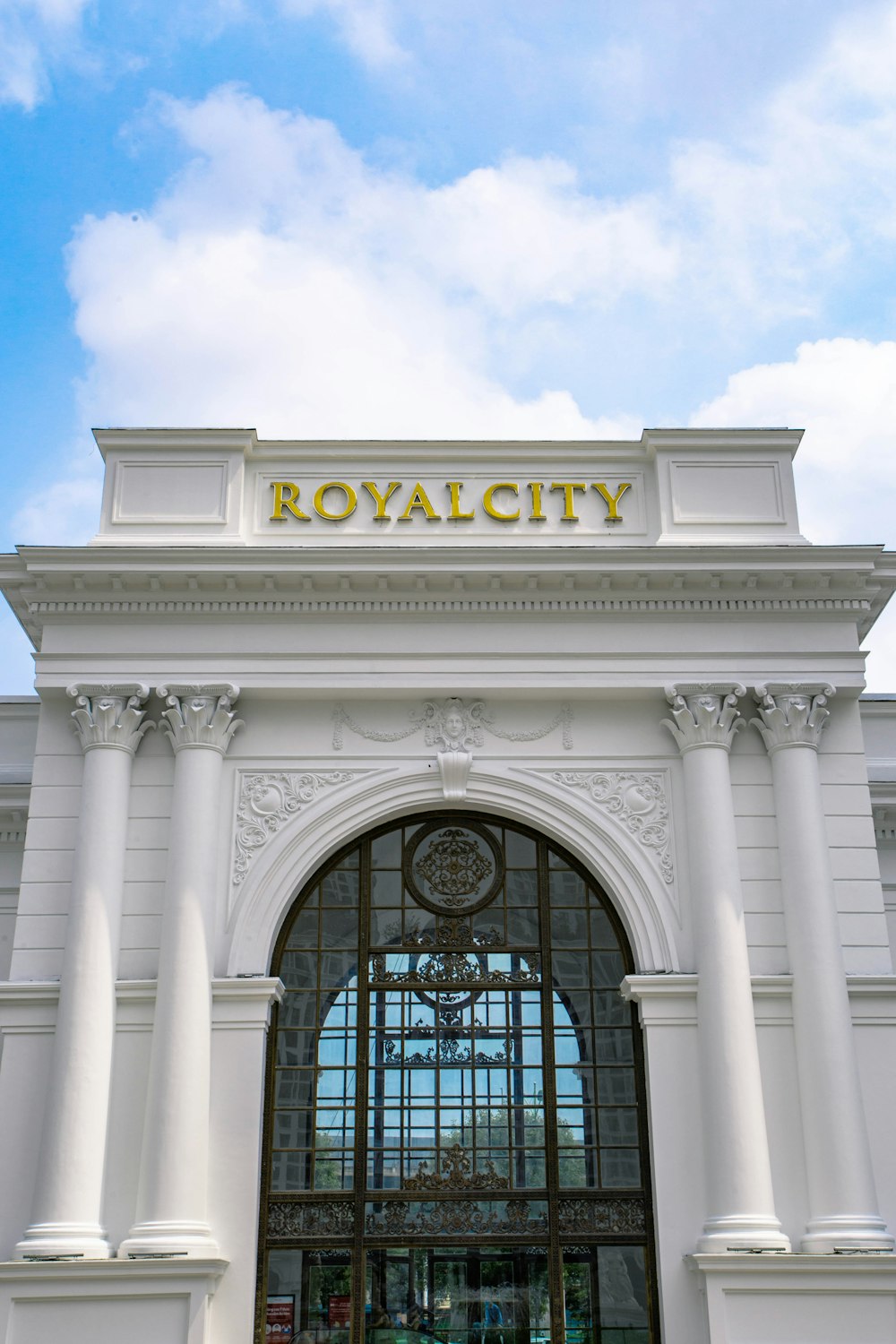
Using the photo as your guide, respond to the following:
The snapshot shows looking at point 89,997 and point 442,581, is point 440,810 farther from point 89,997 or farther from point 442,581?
point 89,997

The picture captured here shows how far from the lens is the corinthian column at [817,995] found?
14.9 metres

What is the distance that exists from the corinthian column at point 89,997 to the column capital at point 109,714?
0.04 ft

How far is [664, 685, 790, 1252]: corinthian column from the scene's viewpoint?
48.8 feet

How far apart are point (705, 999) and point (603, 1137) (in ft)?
6.62

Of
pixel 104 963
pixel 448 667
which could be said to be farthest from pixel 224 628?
pixel 104 963

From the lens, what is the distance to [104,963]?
51.5 feet

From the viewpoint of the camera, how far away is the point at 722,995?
51.3 feet

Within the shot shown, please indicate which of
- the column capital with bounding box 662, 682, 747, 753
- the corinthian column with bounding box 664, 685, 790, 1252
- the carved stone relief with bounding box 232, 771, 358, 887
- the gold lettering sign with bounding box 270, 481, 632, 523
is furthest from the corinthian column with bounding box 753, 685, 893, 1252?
the carved stone relief with bounding box 232, 771, 358, 887

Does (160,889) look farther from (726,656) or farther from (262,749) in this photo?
(726,656)

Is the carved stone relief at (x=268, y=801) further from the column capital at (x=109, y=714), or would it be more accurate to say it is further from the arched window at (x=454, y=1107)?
the column capital at (x=109, y=714)

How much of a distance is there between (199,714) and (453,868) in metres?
3.63

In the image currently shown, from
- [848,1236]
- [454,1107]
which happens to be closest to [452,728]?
[454,1107]

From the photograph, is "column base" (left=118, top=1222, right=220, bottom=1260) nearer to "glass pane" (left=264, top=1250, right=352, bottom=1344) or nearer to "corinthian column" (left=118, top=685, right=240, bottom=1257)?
"corinthian column" (left=118, top=685, right=240, bottom=1257)

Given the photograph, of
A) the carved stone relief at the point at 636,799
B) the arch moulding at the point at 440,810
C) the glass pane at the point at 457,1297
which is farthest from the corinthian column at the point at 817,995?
the glass pane at the point at 457,1297
